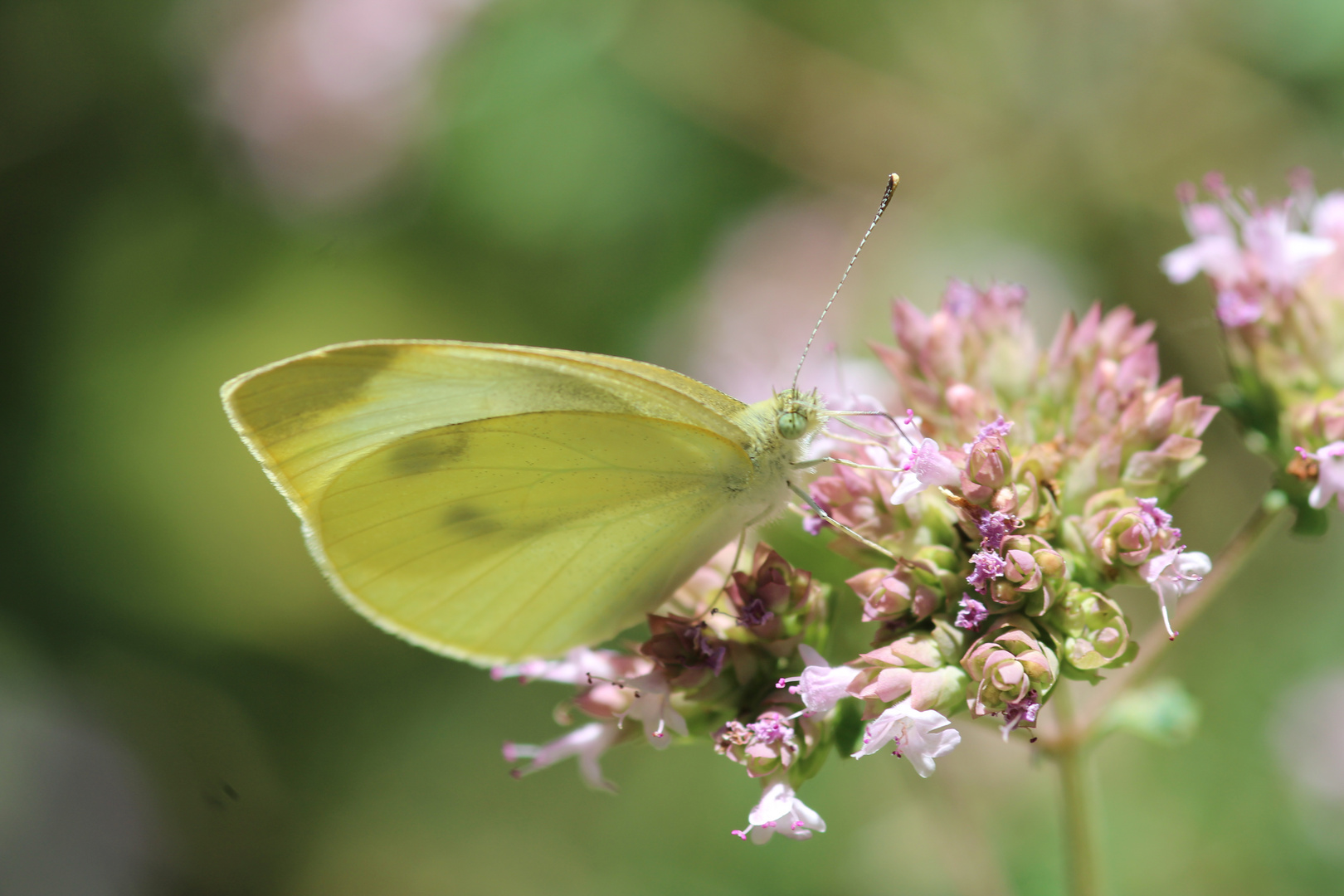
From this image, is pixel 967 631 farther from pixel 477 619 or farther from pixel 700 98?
pixel 700 98

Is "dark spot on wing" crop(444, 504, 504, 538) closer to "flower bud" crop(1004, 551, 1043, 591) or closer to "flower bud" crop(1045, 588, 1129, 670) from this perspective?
"flower bud" crop(1004, 551, 1043, 591)

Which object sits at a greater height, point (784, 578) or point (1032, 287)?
point (1032, 287)

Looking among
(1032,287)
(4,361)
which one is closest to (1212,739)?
(1032,287)

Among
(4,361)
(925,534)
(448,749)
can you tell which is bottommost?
(448,749)

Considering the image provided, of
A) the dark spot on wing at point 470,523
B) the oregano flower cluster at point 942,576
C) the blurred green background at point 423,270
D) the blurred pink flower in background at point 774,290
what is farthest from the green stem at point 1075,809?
the blurred pink flower in background at point 774,290

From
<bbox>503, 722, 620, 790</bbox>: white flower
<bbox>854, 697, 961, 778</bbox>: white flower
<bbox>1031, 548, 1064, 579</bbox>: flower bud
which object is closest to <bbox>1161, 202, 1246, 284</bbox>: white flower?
<bbox>1031, 548, 1064, 579</bbox>: flower bud

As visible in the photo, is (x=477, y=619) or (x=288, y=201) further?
(x=288, y=201)
